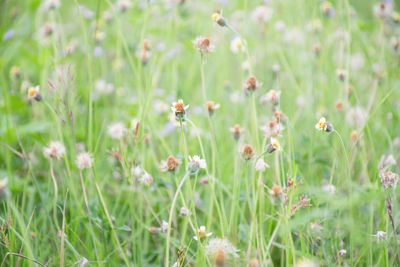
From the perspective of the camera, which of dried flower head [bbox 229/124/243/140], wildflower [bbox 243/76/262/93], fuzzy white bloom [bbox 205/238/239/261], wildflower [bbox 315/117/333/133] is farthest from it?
dried flower head [bbox 229/124/243/140]

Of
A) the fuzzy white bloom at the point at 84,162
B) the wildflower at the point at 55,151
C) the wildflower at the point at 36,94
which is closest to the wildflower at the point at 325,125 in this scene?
the fuzzy white bloom at the point at 84,162

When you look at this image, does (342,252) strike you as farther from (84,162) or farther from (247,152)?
(84,162)

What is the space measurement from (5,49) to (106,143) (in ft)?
2.30

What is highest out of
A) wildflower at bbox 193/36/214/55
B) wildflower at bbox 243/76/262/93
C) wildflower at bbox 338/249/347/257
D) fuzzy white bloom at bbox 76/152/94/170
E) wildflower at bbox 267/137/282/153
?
wildflower at bbox 193/36/214/55

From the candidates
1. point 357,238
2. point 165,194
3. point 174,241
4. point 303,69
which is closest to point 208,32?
point 303,69

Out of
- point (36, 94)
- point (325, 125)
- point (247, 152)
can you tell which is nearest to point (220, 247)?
point (247, 152)

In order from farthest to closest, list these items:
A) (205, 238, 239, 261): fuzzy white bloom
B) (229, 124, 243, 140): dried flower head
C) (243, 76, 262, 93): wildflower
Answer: (229, 124, 243, 140): dried flower head < (243, 76, 262, 93): wildflower < (205, 238, 239, 261): fuzzy white bloom

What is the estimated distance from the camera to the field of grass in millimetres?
798

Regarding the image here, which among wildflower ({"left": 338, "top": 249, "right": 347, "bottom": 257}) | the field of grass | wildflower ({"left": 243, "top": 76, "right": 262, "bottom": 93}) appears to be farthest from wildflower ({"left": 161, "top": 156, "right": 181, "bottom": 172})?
wildflower ({"left": 338, "top": 249, "right": 347, "bottom": 257})

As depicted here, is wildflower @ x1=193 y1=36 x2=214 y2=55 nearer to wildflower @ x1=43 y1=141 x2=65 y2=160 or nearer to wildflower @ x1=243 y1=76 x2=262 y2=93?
wildflower @ x1=243 y1=76 x2=262 y2=93

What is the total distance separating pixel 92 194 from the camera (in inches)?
43.4

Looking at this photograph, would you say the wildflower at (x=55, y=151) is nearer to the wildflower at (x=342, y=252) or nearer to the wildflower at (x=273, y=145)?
the wildflower at (x=273, y=145)

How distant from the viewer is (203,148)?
3.65ft

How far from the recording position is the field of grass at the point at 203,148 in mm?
798
